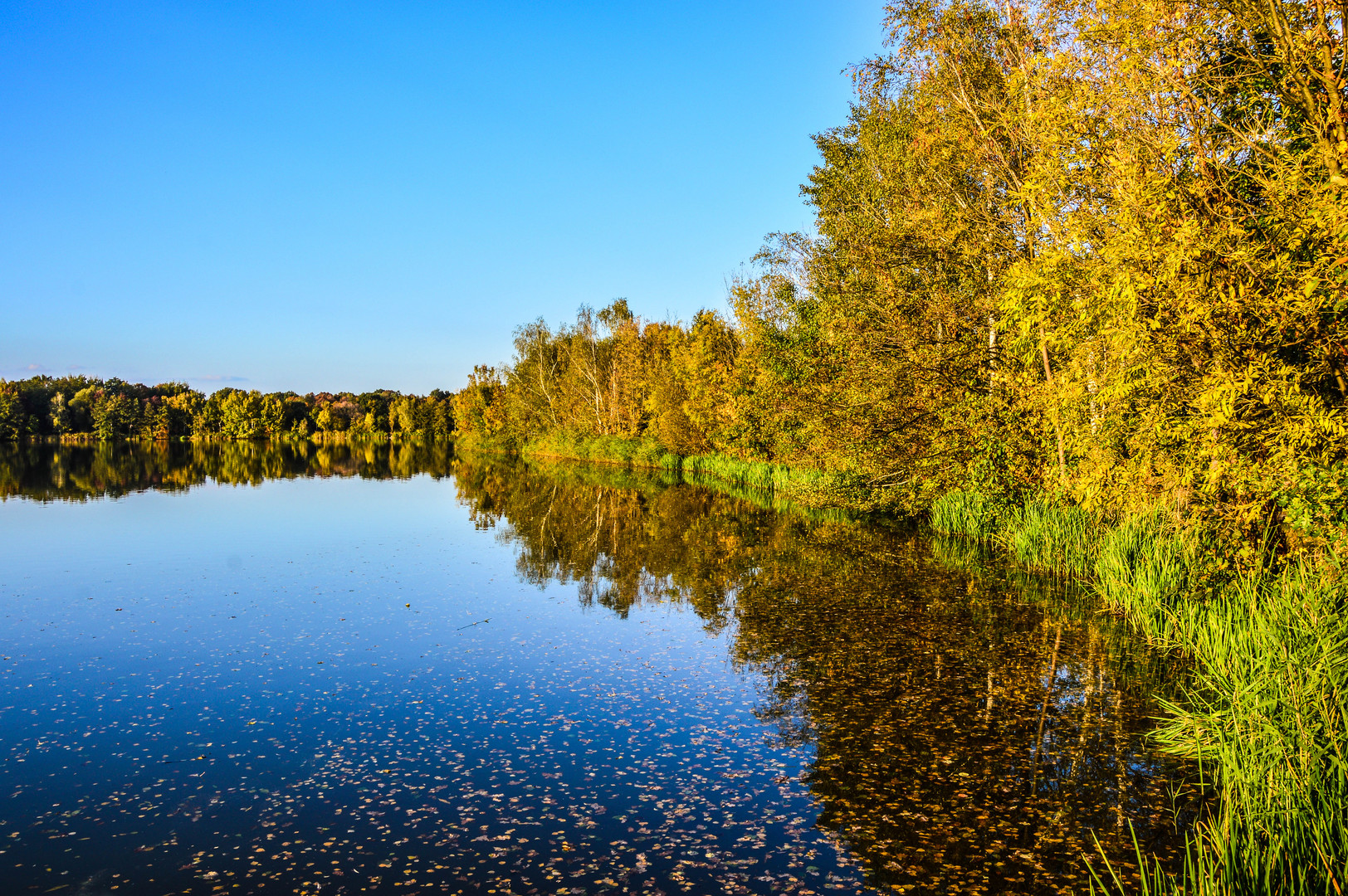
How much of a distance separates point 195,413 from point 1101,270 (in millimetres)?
159724

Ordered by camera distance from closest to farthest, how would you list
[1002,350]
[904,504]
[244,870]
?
[244,870]
[1002,350]
[904,504]

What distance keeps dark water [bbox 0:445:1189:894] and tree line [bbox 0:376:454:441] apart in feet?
407

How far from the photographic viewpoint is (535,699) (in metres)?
9.91

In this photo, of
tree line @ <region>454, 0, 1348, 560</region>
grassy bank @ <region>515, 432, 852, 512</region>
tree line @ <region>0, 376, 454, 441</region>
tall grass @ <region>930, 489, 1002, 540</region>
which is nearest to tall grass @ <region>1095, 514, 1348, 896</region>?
tree line @ <region>454, 0, 1348, 560</region>

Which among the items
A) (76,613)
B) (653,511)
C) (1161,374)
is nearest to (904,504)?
(653,511)

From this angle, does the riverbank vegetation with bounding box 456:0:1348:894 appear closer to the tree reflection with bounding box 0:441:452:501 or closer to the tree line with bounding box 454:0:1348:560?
the tree line with bounding box 454:0:1348:560

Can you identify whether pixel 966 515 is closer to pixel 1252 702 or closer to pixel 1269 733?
pixel 1252 702

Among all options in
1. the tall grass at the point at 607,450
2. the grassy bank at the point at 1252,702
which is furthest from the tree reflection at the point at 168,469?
the grassy bank at the point at 1252,702

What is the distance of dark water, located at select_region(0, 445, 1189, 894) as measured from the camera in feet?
20.0

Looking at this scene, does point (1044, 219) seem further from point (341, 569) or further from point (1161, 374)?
point (341, 569)

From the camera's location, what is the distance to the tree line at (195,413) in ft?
399

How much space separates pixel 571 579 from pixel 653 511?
12.5m

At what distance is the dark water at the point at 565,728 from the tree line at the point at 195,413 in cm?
12404

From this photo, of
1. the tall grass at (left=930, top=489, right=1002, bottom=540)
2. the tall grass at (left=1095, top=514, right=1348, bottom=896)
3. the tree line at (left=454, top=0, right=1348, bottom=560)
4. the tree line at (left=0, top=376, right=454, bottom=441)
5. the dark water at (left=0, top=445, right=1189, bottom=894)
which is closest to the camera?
the tall grass at (left=1095, top=514, right=1348, bottom=896)
